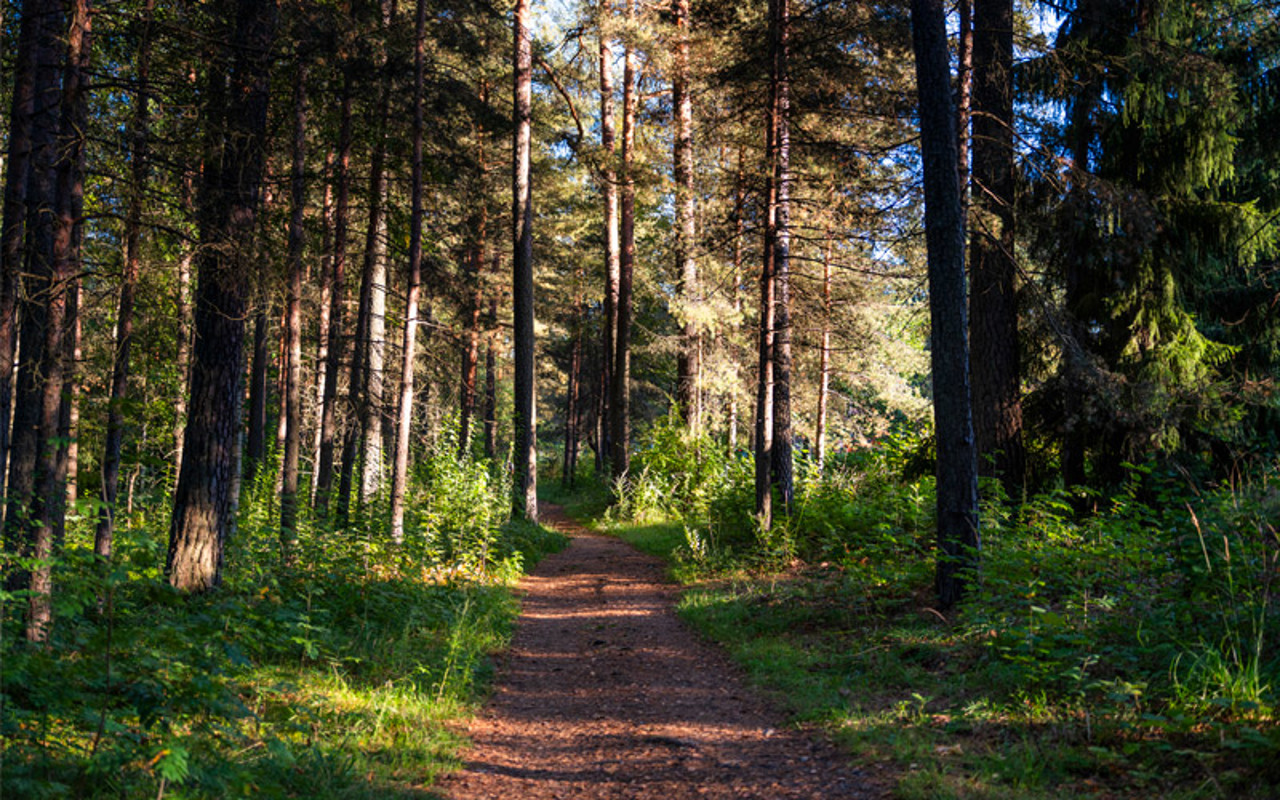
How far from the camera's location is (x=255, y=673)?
19.3 feet

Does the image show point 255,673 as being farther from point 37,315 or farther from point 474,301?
point 474,301

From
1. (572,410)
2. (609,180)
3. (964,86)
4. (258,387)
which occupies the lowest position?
(258,387)

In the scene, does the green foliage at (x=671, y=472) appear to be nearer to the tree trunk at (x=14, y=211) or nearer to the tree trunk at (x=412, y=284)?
the tree trunk at (x=412, y=284)

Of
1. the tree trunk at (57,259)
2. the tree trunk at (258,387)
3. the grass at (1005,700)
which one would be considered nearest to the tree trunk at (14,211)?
the tree trunk at (57,259)

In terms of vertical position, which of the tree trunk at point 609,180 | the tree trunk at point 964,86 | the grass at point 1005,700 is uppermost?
the tree trunk at point 609,180

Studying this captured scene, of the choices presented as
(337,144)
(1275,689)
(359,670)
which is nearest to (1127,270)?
(1275,689)

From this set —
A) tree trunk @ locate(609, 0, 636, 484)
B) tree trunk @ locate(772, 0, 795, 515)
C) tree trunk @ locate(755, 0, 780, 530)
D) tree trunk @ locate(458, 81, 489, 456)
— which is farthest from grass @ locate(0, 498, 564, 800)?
tree trunk @ locate(458, 81, 489, 456)

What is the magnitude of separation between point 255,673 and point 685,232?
14.4 m

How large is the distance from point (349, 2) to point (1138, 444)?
47.8 ft

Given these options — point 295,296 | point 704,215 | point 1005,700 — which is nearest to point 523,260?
point 704,215

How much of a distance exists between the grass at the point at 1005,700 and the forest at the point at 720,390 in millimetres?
37

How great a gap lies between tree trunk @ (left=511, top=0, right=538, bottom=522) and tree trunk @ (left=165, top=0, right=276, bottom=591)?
8627mm

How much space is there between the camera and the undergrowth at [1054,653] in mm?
4203

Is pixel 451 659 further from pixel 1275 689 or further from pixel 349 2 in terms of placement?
pixel 349 2
